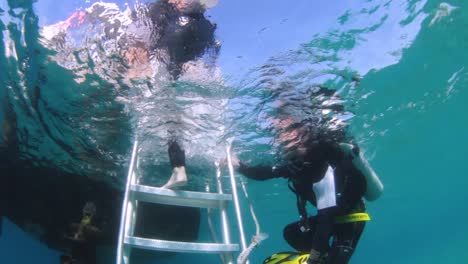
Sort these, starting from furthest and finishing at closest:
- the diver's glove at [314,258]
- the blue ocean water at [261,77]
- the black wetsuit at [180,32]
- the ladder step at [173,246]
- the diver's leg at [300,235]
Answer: the blue ocean water at [261,77] → the diver's leg at [300,235] → the black wetsuit at [180,32] → the diver's glove at [314,258] → the ladder step at [173,246]

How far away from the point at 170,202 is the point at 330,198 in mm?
2476

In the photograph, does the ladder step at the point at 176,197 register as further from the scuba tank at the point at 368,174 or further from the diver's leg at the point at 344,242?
the scuba tank at the point at 368,174

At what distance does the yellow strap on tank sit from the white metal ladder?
5.21ft

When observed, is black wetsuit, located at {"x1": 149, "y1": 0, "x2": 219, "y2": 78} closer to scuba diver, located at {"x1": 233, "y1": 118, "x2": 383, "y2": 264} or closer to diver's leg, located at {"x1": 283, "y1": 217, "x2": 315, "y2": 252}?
scuba diver, located at {"x1": 233, "y1": 118, "x2": 383, "y2": 264}

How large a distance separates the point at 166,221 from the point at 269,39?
9491 millimetres

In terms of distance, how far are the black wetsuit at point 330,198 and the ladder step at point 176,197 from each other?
1490mm

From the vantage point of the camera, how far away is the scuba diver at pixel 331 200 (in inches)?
178

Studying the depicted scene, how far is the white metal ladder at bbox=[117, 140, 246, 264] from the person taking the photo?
4043 millimetres

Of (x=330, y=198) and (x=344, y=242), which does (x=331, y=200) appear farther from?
(x=344, y=242)

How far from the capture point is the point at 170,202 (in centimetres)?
499

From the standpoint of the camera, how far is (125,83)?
6938mm

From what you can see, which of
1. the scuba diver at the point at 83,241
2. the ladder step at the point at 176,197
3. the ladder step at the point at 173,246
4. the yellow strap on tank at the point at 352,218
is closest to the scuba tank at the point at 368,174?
the yellow strap on tank at the point at 352,218

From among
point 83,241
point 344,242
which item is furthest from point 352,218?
point 83,241

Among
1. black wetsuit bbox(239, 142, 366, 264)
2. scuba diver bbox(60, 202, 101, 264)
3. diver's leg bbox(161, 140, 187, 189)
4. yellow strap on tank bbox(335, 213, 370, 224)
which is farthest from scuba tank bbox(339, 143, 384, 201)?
scuba diver bbox(60, 202, 101, 264)
